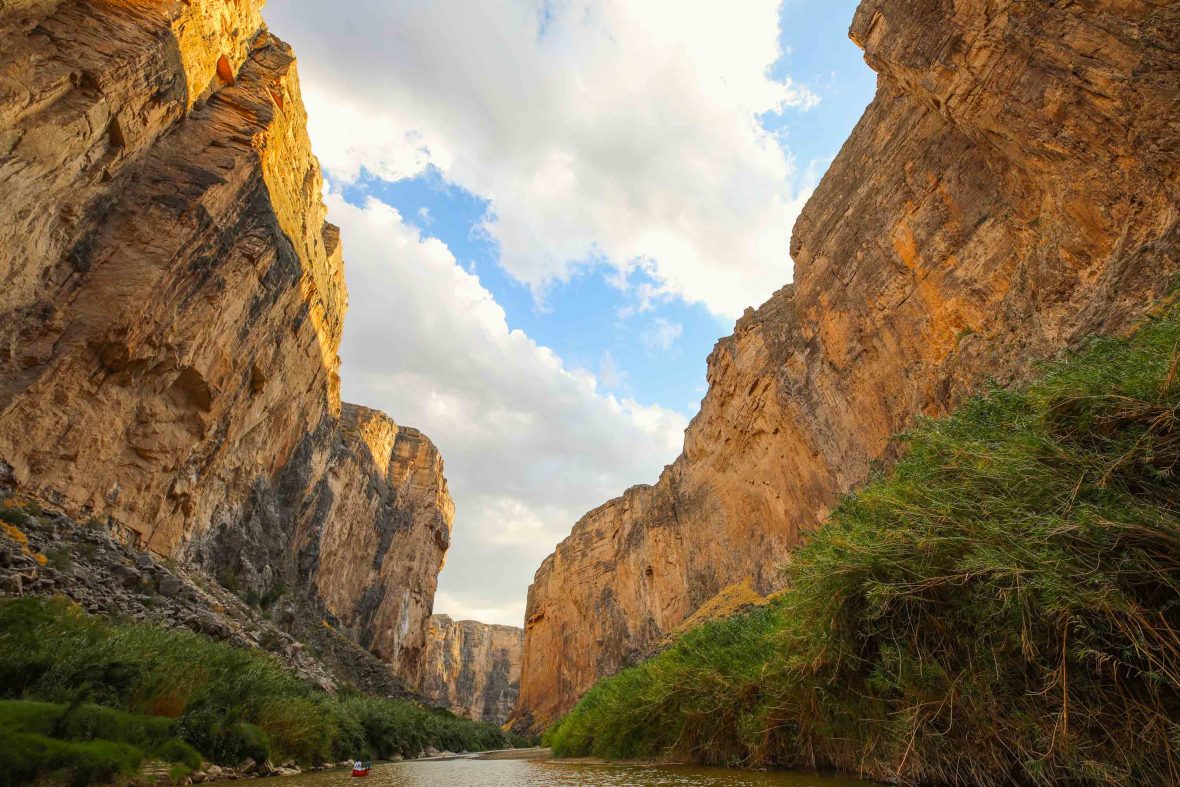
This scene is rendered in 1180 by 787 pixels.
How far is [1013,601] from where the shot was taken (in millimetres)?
3994

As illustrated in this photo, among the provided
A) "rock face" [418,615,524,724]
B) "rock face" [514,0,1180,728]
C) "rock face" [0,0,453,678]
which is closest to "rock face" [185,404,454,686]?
"rock face" [0,0,453,678]

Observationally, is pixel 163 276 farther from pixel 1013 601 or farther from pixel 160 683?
pixel 1013 601

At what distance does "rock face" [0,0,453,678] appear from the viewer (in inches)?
542

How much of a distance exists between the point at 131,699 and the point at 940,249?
20.8 metres

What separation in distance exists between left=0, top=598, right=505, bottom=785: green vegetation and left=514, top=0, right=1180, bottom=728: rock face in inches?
425

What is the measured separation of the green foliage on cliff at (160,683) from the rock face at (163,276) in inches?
398

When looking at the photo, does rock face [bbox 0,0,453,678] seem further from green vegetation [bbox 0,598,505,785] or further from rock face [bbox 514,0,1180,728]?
rock face [bbox 514,0,1180,728]

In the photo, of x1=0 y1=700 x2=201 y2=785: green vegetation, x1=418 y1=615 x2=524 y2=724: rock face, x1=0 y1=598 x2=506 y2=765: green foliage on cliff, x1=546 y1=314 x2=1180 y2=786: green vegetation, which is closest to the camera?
x1=546 y1=314 x2=1180 y2=786: green vegetation

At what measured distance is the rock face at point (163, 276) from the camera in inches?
542

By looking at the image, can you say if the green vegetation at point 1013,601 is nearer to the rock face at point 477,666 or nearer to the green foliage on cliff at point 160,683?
the green foliage on cliff at point 160,683

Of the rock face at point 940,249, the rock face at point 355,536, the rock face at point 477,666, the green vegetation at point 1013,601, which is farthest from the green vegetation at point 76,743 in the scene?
the rock face at point 477,666

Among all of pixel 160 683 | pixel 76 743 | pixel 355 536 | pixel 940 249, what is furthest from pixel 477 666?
pixel 76 743

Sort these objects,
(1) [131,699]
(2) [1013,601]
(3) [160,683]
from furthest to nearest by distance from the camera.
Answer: (3) [160,683], (1) [131,699], (2) [1013,601]

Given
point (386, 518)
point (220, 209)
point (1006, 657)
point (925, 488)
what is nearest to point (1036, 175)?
point (925, 488)
